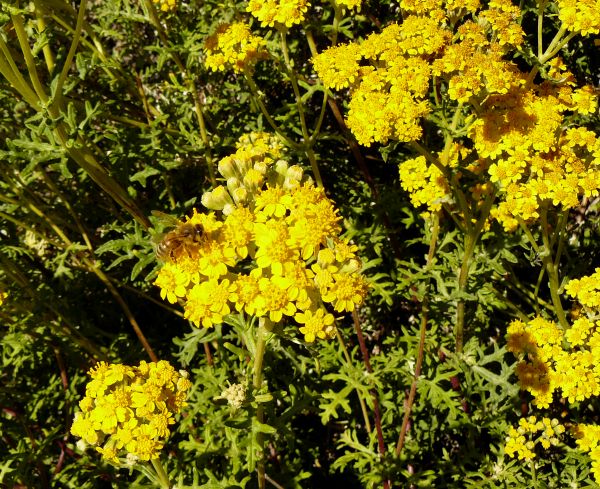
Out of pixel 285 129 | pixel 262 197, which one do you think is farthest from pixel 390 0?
pixel 262 197

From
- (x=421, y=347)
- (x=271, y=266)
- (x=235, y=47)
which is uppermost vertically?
(x=235, y=47)

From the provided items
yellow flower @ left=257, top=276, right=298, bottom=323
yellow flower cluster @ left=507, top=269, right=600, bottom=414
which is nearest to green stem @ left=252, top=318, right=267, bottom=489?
yellow flower @ left=257, top=276, right=298, bottom=323

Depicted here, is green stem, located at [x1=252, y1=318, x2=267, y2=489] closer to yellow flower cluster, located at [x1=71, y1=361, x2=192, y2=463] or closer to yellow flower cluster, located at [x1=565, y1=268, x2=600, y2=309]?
yellow flower cluster, located at [x1=71, y1=361, x2=192, y2=463]

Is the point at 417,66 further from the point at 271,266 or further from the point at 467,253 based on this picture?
the point at 271,266

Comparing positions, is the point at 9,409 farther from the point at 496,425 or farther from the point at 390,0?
the point at 390,0

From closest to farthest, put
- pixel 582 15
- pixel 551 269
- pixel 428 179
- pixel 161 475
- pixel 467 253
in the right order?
1. pixel 161 475
2. pixel 582 15
3. pixel 467 253
4. pixel 551 269
5. pixel 428 179

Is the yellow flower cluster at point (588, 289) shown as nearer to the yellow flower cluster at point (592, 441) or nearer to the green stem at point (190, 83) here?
the yellow flower cluster at point (592, 441)

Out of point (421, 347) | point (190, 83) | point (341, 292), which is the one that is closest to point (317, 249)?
point (341, 292)
